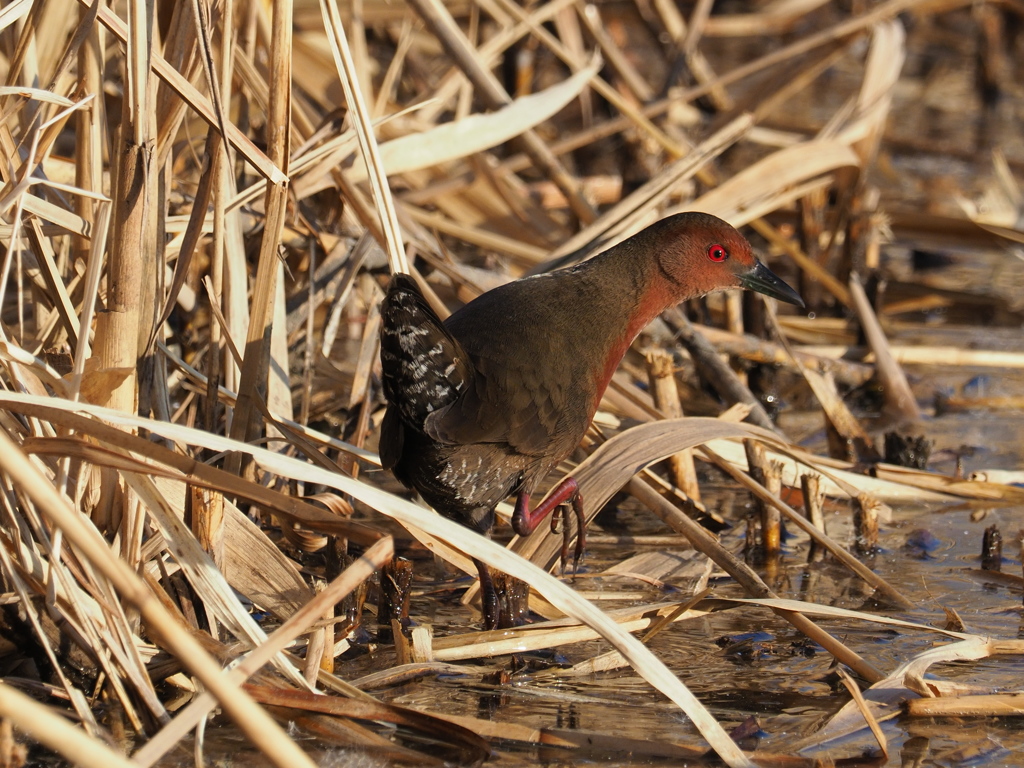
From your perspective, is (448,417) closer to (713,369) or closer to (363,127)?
(363,127)

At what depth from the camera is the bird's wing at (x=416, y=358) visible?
213 centimetres

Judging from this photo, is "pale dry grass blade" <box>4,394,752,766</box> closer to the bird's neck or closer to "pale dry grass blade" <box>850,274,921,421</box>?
the bird's neck

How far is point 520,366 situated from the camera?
2.51 meters

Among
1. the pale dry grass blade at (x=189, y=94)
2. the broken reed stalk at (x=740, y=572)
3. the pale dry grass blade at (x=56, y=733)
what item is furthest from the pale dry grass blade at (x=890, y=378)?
the pale dry grass blade at (x=56, y=733)

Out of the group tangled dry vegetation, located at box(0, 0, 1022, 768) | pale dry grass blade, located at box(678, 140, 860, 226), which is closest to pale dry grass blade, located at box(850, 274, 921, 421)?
tangled dry vegetation, located at box(0, 0, 1022, 768)

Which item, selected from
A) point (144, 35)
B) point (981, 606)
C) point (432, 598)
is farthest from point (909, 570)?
point (144, 35)

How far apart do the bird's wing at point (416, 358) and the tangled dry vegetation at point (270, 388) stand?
26cm

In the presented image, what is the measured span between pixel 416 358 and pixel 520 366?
356 mm

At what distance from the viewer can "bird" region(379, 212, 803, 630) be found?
90.3 inches

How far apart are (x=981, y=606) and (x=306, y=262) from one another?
2.05 metres

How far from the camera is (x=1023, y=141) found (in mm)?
7453

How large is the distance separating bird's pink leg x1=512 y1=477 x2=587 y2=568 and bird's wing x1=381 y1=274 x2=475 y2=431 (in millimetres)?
413

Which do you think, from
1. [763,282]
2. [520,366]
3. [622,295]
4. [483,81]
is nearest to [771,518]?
[763,282]

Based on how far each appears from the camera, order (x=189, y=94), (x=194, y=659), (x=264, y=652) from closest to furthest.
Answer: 1. (x=194, y=659)
2. (x=264, y=652)
3. (x=189, y=94)
